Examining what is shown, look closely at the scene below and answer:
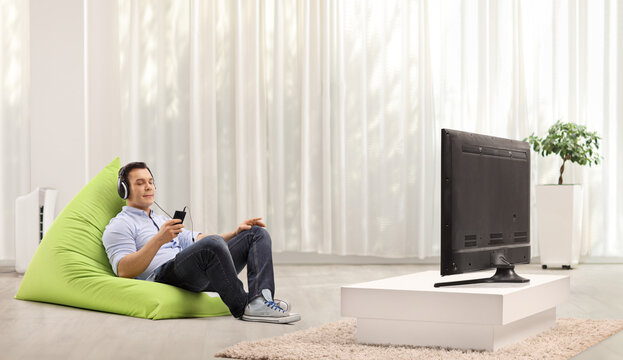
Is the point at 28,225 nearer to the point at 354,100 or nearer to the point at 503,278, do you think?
the point at 354,100

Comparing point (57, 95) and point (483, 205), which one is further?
point (57, 95)

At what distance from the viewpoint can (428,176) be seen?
6062mm

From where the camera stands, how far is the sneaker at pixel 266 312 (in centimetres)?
321

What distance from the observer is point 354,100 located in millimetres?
6051

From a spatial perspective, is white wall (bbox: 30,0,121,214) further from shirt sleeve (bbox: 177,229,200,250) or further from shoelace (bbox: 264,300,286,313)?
shoelace (bbox: 264,300,286,313)

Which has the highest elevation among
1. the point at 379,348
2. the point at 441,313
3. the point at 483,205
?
the point at 483,205

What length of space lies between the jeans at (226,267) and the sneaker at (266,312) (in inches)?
1.4

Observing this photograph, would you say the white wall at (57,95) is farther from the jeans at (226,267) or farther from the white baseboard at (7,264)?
the jeans at (226,267)

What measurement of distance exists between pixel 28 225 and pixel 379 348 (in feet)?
11.1

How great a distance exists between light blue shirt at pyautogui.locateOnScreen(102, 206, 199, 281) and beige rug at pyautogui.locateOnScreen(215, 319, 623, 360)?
0.91 meters

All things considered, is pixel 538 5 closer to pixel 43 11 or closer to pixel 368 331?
pixel 43 11

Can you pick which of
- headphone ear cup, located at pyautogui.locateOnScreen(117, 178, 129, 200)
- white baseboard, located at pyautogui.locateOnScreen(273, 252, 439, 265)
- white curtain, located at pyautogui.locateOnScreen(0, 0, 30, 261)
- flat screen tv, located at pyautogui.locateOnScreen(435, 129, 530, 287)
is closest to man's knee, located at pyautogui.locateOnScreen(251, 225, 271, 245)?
headphone ear cup, located at pyautogui.locateOnScreen(117, 178, 129, 200)

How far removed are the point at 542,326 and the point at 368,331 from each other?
731 millimetres

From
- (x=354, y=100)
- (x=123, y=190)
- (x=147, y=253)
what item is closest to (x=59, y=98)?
(x=354, y=100)
